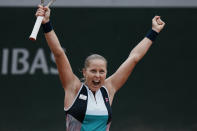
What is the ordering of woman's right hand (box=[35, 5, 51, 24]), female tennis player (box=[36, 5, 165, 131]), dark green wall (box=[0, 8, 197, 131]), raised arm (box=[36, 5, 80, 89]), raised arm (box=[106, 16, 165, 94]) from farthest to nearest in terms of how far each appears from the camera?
dark green wall (box=[0, 8, 197, 131])
raised arm (box=[106, 16, 165, 94])
female tennis player (box=[36, 5, 165, 131])
raised arm (box=[36, 5, 80, 89])
woman's right hand (box=[35, 5, 51, 24])

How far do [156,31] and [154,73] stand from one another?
10.3ft

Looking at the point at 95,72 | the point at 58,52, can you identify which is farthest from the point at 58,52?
the point at 95,72

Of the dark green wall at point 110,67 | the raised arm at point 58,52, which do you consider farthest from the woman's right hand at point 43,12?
the dark green wall at point 110,67

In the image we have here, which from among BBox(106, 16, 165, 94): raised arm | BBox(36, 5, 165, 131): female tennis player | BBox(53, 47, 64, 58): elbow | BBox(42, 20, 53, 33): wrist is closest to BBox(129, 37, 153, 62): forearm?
BBox(106, 16, 165, 94): raised arm

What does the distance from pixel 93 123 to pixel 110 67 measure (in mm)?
3408

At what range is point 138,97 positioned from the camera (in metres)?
7.39

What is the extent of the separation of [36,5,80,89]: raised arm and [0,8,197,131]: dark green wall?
11.0 ft

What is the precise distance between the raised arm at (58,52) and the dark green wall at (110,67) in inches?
132

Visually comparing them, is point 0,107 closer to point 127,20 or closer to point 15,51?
point 15,51

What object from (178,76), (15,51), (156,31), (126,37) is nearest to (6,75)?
(15,51)

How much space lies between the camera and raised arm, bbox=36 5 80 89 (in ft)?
12.3

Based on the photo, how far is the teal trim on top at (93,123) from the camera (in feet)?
12.9

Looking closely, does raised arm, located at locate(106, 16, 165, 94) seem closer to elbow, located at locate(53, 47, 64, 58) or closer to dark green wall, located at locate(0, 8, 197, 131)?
elbow, located at locate(53, 47, 64, 58)

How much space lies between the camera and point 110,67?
24.0 ft
